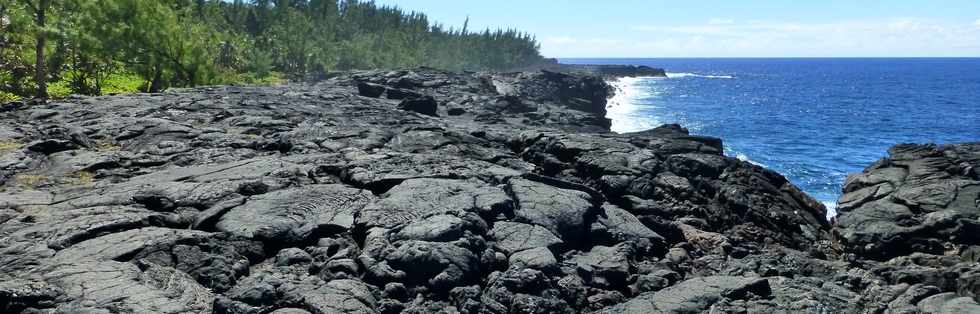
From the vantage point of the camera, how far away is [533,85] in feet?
257

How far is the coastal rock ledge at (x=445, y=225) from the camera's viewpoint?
11.4 metres

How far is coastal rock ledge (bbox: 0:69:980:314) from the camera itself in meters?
11.4

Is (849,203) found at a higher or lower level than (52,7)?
lower

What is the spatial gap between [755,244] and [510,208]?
22.1 ft

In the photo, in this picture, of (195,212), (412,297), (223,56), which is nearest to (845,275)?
(412,297)

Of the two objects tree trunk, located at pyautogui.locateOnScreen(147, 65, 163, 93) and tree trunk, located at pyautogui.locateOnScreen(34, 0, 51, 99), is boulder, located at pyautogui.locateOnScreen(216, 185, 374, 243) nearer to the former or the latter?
tree trunk, located at pyautogui.locateOnScreen(34, 0, 51, 99)

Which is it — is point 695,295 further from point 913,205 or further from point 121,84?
point 121,84

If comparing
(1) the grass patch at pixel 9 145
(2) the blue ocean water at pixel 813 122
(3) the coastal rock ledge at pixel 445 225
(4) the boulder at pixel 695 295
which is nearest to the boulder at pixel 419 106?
(3) the coastal rock ledge at pixel 445 225

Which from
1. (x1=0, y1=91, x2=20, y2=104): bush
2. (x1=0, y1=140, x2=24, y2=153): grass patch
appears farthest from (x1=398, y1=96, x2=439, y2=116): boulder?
(x1=0, y1=91, x2=20, y2=104): bush

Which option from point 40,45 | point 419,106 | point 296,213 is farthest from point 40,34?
point 296,213

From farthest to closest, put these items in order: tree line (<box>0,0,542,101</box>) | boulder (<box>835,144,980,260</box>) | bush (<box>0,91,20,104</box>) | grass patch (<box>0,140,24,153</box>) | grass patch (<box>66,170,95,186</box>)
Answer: tree line (<box>0,0,542,101</box>) < bush (<box>0,91,20,104</box>) < grass patch (<box>0,140,24,153</box>) < grass patch (<box>66,170,95,186</box>) < boulder (<box>835,144,980,260</box>)

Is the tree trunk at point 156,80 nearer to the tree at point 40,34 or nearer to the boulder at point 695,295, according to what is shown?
the tree at point 40,34

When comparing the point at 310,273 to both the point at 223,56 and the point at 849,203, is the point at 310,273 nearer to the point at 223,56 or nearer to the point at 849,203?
the point at 849,203

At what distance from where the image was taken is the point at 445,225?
13.5 metres
